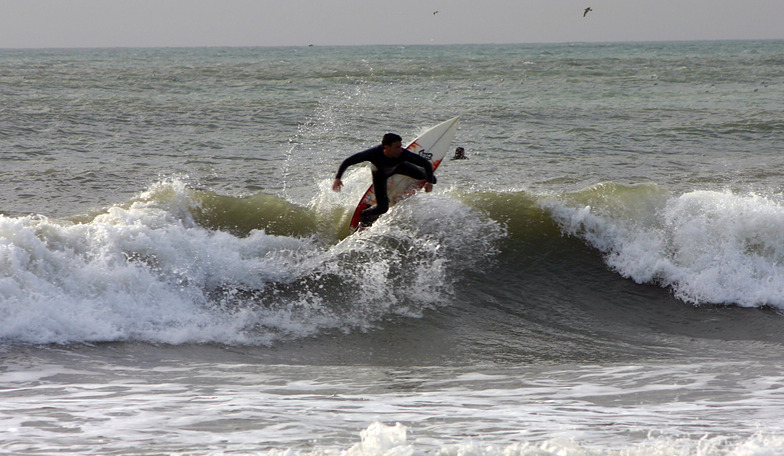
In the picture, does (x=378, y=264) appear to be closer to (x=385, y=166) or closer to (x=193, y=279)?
(x=385, y=166)

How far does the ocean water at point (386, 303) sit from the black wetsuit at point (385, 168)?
23cm

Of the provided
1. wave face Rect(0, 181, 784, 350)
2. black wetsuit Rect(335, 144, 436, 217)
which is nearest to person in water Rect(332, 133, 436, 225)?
black wetsuit Rect(335, 144, 436, 217)

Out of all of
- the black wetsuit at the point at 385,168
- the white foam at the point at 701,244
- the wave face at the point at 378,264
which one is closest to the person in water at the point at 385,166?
the black wetsuit at the point at 385,168

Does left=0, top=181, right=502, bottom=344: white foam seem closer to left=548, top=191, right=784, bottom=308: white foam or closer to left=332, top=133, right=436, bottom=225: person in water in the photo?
left=332, top=133, right=436, bottom=225: person in water

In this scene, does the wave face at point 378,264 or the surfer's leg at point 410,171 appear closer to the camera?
the wave face at point 378,264

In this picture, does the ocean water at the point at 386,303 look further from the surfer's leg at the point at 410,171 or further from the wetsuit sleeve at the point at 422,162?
the wetsuit sleeve at the point at 422,162

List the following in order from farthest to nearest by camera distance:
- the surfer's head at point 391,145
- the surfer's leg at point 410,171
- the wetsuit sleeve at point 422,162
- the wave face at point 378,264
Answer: the surfer's leg at point 410,171, the wetsuit sleeve at point 422,162, the surfer's head at point 391,145, the wave face at point 378,264

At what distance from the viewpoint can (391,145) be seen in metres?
8.16

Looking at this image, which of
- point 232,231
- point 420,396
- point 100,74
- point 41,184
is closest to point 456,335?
point 420,396

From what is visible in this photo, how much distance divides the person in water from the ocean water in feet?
0.83

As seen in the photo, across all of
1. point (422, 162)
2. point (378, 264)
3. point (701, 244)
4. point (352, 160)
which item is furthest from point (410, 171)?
point (701, 244)

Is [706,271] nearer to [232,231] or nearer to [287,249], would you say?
[287,249]

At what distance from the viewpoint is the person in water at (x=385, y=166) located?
8.12m

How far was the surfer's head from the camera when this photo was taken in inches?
320
